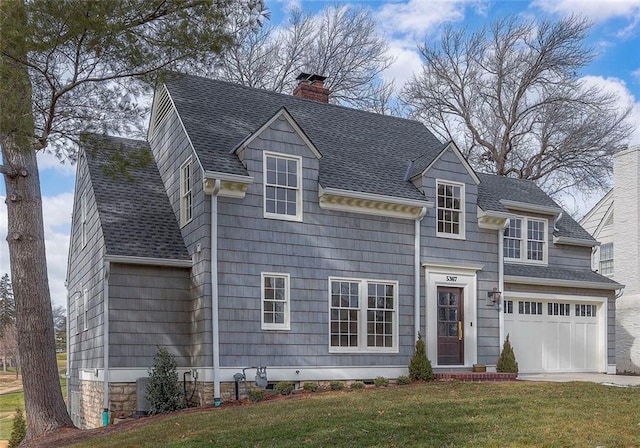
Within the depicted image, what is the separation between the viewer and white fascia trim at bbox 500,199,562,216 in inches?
720

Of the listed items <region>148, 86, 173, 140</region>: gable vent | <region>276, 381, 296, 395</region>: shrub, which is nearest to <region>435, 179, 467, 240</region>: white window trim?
<region>276, 381, 296, 395</region>: shrub

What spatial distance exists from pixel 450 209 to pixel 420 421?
8.21 metres

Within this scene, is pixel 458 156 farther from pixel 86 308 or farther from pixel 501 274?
pixel 86 308

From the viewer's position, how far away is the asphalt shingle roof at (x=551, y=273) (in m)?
18.1

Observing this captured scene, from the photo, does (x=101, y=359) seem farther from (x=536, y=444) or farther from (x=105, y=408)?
(x=536, y=444)

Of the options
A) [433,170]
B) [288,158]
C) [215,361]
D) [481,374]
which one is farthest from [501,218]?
[215,361]

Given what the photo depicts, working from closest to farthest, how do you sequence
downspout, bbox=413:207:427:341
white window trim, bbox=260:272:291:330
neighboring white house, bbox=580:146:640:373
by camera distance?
white window trim, bbox=260:272:291:330
downspout, bbox=413:207:427:341
neighboring white house, bbox=580:146:640:373

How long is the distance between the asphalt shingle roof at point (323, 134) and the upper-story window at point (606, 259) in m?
10.5

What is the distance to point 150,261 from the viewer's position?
46.5ft

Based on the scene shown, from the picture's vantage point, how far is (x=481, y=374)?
1552 centimetres

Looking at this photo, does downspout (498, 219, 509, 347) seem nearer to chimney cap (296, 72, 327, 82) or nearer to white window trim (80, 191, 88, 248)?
chimney cap (296, 72, 327, 82)

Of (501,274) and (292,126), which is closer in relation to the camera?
(292,126)

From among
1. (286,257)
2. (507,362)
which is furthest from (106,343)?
(507,362)

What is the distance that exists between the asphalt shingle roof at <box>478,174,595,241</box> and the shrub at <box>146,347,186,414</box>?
8.47 meters
